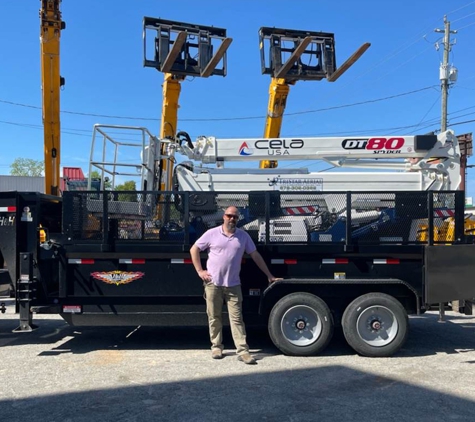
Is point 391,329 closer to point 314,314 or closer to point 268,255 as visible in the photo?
point 314,314

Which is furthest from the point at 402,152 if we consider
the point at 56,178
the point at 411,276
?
the point at 56,178

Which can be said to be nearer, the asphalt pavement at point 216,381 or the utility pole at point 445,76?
the asphalt pavement at point 216,381

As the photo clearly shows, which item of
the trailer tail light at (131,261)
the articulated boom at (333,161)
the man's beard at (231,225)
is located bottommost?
the trailer tail light at (131,261)

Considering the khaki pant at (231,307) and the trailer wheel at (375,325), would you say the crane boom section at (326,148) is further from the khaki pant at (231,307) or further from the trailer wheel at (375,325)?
the khaki pant at (231,307)

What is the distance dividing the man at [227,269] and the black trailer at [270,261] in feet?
0.92

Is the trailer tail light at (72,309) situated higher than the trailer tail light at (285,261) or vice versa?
the trailer tail light at (285,261)

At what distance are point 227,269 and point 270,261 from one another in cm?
64

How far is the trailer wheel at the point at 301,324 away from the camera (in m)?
5.80

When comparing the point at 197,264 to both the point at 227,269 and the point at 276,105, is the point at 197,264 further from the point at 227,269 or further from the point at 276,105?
the point at 276,105

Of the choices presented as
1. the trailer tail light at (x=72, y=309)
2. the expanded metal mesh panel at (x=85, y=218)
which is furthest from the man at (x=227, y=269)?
the trailer tail light at (x=72, y=309)

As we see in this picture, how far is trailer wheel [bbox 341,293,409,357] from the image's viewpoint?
5.80m

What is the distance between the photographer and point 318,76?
12312 mm

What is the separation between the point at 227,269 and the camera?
555 centimetres

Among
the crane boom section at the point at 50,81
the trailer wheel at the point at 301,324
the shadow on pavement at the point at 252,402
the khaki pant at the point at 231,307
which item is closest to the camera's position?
the shadow on pavement at the point at 252,402
